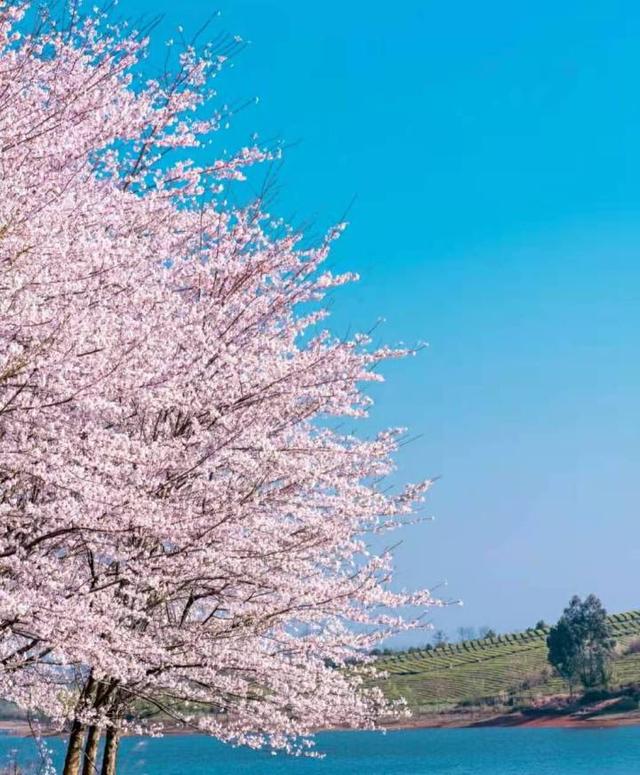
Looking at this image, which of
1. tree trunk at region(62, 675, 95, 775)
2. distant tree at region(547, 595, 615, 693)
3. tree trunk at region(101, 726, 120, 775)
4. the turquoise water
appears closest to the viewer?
tree trunk at region(62, 675, 95, 775)

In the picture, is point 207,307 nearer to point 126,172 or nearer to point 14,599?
point 126,172

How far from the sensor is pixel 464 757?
6116cm

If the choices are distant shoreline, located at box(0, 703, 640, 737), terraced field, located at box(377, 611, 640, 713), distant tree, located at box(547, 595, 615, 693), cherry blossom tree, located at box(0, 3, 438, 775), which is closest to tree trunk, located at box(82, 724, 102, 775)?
cherry blossom tree, located at box(0, 3, 438, 775)

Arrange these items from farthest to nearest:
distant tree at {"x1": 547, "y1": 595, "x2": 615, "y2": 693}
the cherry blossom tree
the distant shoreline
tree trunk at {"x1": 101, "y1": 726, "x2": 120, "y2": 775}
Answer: distant tree at {"x1": 547, "y1": 595, "x2": 615, "y2": 693}
the distant shoreline
tree trunk at {"x1": 101, "y1": 726, "x2": 120, "y2": 775}
the cherry blossom tree

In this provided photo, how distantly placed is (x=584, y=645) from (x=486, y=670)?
2907 cm

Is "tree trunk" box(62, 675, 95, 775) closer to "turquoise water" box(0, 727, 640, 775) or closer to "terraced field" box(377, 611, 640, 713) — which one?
"turquoise water" box(0, 727, 640, 775)

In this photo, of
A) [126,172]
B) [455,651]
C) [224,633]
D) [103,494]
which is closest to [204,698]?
[224,633]

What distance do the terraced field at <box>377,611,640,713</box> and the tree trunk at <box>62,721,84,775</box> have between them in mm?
75126

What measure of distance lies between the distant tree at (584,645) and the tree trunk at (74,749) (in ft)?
268

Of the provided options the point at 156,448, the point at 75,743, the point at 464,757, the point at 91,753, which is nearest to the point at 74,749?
the point at 75,743

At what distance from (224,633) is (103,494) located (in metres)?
3.57

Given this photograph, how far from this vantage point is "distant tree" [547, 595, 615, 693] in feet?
284

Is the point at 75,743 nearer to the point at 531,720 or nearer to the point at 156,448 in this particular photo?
the point at 156,448

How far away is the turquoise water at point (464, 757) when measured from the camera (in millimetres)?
50569
